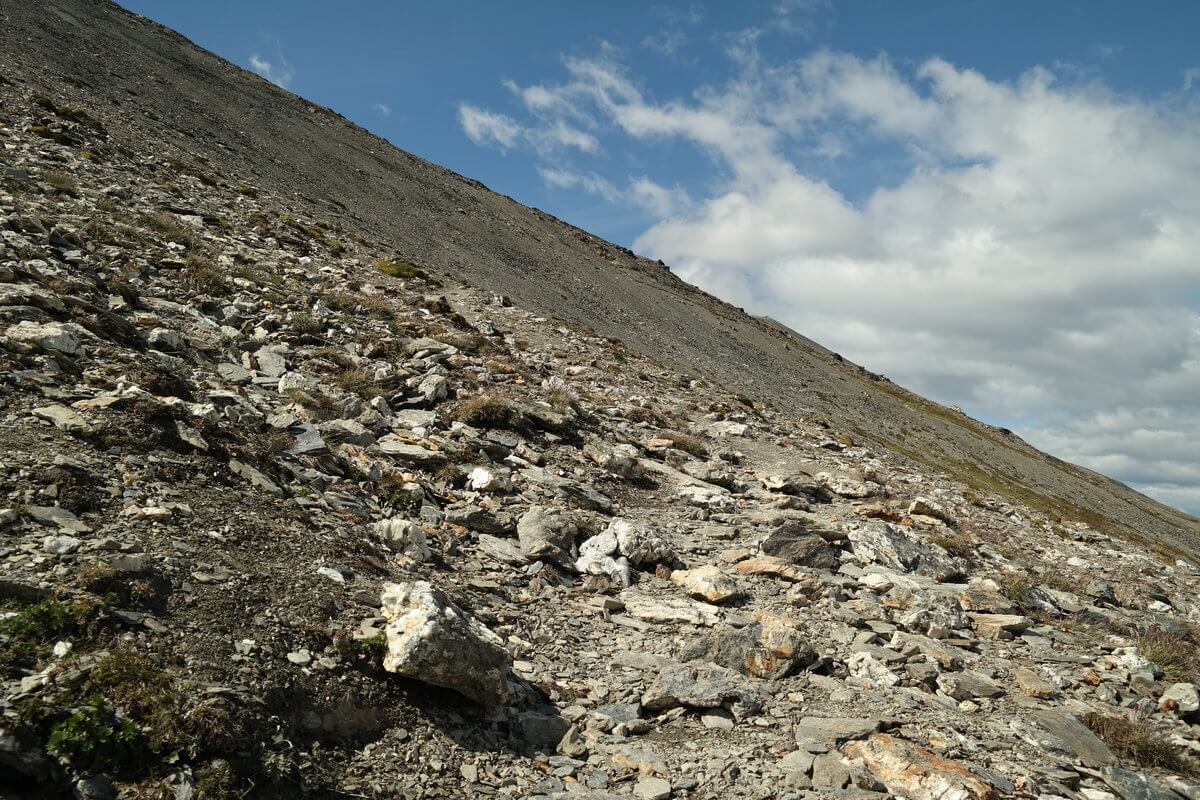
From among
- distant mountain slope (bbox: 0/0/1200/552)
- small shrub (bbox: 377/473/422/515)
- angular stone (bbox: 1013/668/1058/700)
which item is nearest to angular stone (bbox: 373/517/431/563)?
small shrub (bbox: 377/473/422/515)

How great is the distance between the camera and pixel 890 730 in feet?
21.3

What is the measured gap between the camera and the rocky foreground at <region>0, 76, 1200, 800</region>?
4.96m

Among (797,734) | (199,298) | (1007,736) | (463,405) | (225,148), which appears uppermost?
(225,148)

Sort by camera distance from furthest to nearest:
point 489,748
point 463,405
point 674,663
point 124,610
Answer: point 463,405, point 674,663, point 489,748, point 124,610

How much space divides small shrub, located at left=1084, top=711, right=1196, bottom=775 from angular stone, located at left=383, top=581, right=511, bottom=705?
20.6 feet

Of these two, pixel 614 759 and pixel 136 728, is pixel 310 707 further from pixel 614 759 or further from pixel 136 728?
pixel 614 759

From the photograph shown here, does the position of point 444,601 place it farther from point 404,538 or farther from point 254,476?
point 254,476

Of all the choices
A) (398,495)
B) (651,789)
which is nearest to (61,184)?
(398,495)

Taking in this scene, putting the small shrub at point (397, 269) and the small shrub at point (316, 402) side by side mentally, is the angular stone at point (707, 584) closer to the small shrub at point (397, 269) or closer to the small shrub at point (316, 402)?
the small shrub at point (316, 402)

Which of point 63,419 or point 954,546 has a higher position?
point 954,546

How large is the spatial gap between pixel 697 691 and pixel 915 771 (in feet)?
6.95

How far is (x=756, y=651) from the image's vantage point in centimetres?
778

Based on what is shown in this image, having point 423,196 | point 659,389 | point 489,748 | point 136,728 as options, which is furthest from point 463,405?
point 423,196

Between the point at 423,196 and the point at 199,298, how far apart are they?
132ft
